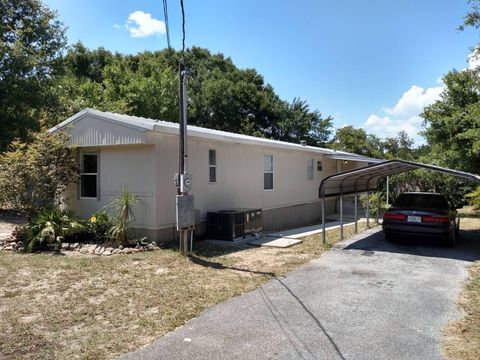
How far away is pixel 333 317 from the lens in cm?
512

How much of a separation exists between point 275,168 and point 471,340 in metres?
10.3

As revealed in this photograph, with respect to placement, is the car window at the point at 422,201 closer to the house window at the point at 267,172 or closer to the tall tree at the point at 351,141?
the house window at the point at 267,172

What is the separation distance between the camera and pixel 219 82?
32.7 meters

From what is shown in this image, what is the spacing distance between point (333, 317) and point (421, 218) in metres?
5.69

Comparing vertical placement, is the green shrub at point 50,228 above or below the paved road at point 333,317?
above

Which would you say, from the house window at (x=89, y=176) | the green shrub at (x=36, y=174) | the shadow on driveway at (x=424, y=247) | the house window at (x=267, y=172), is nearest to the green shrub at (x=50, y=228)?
the green shrub at (x=36, y=174)

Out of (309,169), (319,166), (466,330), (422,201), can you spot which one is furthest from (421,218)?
(319,166)

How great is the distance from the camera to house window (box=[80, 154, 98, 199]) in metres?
10.8

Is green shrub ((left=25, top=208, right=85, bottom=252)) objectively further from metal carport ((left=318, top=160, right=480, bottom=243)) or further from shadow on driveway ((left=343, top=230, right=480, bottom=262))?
shadow on driveway ((left=343, top=230, right=480, bottom=262))

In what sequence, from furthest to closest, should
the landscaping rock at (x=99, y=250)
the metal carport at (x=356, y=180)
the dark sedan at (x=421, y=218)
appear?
the metal carport at (x=356, y=180)
the dark sedan at (x=421, y=218)
the landscaping rock at (x=99, y=250)

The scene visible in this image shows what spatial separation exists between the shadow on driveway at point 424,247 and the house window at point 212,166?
13.1ft

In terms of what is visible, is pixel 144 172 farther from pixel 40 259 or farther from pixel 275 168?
pixel 275 168

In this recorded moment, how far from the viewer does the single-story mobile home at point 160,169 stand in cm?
966

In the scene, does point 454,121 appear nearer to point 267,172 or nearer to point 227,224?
point 267,172
